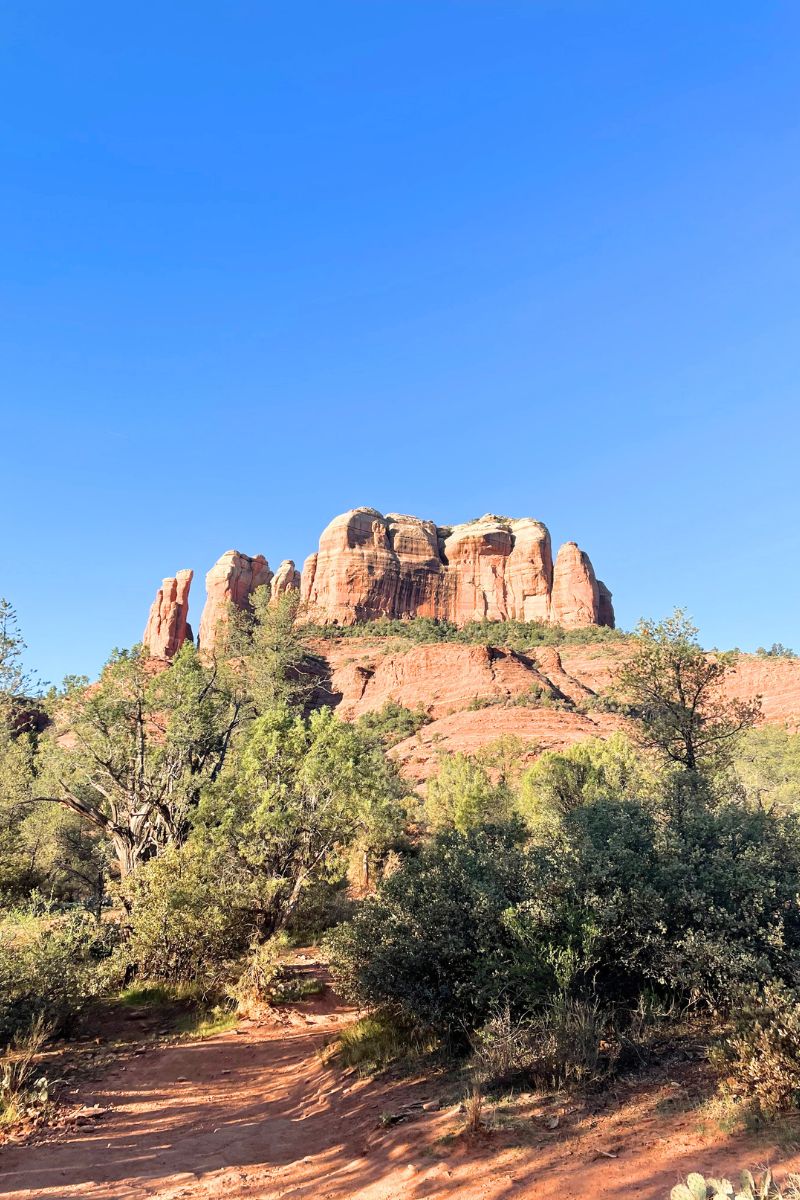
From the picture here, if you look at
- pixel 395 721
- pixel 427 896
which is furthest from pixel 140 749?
pixel 395 721

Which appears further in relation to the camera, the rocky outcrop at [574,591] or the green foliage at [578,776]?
the rocky outcrop at [574,591]

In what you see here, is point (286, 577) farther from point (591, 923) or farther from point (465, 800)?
point (591, 923)

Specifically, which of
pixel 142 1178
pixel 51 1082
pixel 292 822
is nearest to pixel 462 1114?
pixel 142 1178

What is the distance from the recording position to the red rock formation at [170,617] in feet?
318

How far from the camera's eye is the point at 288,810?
40.4 feet

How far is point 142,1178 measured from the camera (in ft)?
20.9

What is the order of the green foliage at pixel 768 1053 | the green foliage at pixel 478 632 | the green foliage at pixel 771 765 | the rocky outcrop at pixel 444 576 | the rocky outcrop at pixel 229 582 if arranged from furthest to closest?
the rocky outcrop at pixel 444 576 → the rocky outcrop at pixel 229 582 → the green foliage at pixel 478 632 → the green foliage at pixel 771 765 → the green foliage at pixel 768 1053

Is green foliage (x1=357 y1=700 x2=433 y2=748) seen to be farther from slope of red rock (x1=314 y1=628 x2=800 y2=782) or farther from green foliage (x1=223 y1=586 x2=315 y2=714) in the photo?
green foliage (x1=223 y1=586 x2=315 y2=714)

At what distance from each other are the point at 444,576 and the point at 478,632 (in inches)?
656

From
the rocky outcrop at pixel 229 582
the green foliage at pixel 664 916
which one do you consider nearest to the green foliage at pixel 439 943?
the green foliage at pixel 664 916

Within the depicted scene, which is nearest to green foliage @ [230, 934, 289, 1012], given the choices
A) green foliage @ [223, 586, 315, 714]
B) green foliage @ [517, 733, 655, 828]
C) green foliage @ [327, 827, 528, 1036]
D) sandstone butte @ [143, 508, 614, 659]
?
green foliage @ [327, 827, 528, 1036]

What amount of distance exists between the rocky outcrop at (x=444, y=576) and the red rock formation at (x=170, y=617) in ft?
63.2

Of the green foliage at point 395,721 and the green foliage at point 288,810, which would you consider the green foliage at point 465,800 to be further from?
the green foliage at point 395,721

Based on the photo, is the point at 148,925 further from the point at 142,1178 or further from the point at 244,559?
the point at 244,559
